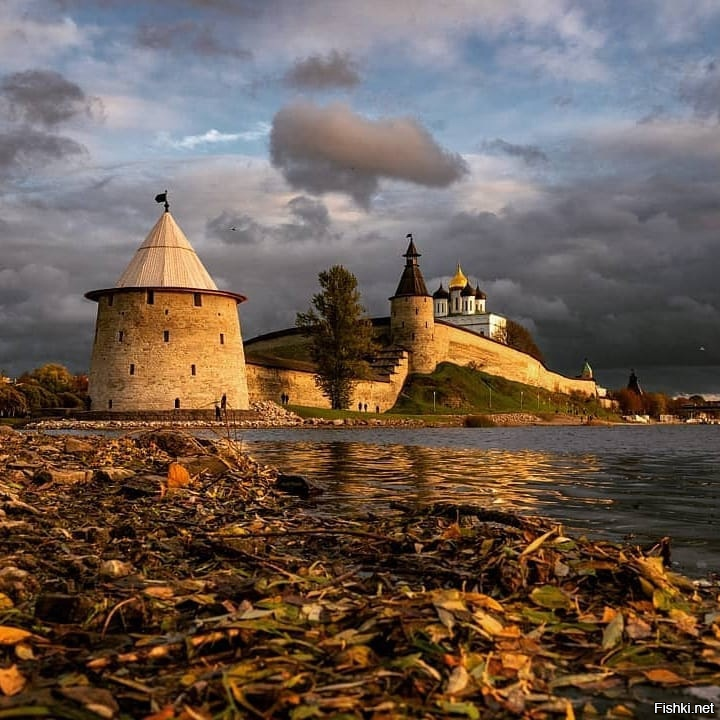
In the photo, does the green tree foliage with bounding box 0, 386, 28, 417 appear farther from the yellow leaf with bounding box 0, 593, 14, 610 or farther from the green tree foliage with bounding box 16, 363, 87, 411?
the yellow leaf with bounding box 0, 593, 14, 610

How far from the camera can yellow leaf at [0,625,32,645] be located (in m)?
3.07

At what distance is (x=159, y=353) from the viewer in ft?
144

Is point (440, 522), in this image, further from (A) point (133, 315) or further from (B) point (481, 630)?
(A) point (133, 315)

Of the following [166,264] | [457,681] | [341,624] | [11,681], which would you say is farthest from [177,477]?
[166,264]

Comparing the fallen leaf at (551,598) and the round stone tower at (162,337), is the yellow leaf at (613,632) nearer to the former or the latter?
the fallen leaf at (551,598)

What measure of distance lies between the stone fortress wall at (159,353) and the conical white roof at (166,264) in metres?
0.64

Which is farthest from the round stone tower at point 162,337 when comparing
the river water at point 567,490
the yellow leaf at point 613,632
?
the yellow leaf at point 613,632

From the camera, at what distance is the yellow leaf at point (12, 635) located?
307 cm

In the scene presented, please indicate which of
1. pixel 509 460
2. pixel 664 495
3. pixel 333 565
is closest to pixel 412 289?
pixel 509 460

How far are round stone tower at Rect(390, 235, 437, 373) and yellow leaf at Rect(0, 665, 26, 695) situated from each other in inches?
2914

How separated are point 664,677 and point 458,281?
118m

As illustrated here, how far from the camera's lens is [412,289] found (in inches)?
2995

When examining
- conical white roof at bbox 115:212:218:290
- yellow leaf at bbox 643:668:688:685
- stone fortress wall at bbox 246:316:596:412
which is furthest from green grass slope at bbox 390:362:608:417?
yellow leaf at bbox 643:668:688:685

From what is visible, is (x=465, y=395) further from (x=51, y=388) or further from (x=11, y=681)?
(x=11, y=681)
